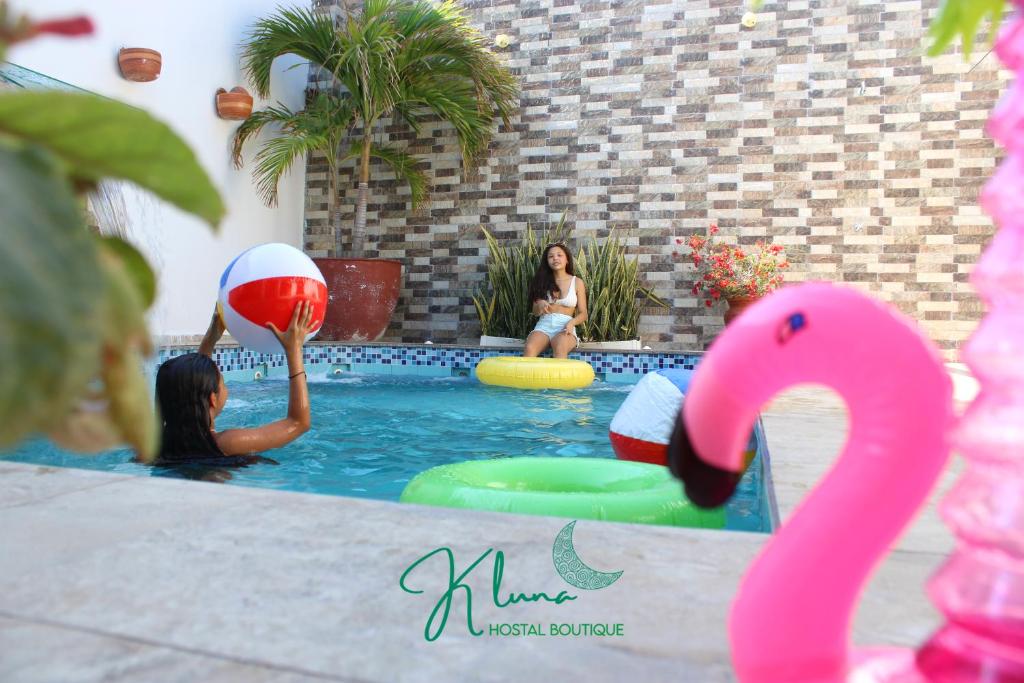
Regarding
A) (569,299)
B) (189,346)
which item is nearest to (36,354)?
(189,346)

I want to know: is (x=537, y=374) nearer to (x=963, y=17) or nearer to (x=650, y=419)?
(x=650, y=419)

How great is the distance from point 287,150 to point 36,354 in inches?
329

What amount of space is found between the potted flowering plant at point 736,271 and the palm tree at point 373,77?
8.96 ft

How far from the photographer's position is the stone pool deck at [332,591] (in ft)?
3.39

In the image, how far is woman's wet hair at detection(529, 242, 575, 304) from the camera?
8.20 meters

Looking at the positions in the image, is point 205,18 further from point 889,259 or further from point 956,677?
point 956,677

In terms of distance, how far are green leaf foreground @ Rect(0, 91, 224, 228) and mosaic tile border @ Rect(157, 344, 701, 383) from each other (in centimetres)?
715

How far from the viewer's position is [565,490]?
8.91 ft

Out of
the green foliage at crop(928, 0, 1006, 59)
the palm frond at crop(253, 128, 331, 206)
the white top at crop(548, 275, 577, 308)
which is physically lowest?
the white top at crop(548, 275, 577, 308)

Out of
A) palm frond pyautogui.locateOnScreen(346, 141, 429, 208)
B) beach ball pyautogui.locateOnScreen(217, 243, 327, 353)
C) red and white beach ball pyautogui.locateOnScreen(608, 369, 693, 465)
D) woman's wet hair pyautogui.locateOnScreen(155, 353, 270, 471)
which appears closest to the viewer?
woman's wet hair pyautogui.locateOnScreen(155, 353, 270, 471)

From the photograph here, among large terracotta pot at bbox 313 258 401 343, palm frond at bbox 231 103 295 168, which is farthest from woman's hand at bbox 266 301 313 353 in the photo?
palm frond at bbox 231 103 295 168

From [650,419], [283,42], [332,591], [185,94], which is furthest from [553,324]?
[332,591]

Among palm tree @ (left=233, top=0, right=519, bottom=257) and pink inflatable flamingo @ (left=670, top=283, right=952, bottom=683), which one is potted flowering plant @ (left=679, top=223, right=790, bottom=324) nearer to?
palm tree @ (left=233, top=0, right=519, bottom=257)

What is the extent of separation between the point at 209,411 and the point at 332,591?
1.82 m
